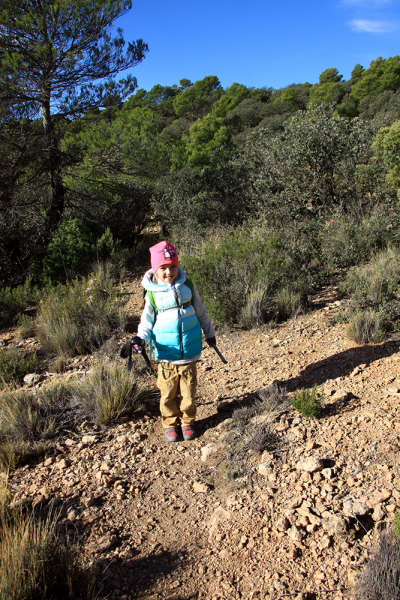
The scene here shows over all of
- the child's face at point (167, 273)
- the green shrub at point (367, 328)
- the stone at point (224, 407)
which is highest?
the child's face at point (167, 273)

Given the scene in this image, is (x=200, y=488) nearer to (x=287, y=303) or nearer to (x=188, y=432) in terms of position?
(x=188, y=432)

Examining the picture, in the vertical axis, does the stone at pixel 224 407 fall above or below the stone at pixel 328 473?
below

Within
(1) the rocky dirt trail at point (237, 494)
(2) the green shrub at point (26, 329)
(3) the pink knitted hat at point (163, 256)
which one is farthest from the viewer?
(2) the green shrub at point (26, 329)

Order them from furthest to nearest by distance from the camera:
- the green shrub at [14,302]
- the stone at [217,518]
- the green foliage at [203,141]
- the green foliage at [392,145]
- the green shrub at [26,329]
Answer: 1. the green foliage at [203,141]
2. the green shrub at [14,302]
3. the green shrub at [26,329]
4. the green foliage at [392,145]
5. the stone at [217,518]

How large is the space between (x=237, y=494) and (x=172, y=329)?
1.21 meters

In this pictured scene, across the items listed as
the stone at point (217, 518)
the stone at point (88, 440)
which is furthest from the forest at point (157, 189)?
the stone at point (217, 518)

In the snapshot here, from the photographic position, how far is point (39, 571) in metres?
1.87

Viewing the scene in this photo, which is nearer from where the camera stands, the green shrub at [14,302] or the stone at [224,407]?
the stone at [224,407]

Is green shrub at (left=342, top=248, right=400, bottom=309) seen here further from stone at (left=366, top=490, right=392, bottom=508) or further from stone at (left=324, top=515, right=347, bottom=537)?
stone at (left=324, top=515, right=347, bottom=537)

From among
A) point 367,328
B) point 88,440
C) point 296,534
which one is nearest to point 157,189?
point 367,328

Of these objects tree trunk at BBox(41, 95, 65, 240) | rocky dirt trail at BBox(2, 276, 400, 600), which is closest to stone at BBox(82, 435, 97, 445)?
rocky dirt trail at BBox(2, 276, 400, 600)

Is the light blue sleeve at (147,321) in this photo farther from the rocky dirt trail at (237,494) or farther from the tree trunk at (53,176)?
the tree trunk at (53,176)

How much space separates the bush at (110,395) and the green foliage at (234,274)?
1.83 meters

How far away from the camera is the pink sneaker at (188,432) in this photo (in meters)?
3.23
